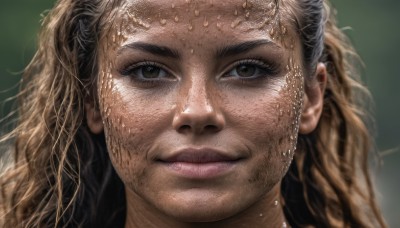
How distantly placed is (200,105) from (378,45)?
17.7 m

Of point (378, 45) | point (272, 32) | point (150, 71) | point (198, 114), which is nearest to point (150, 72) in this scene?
point (150, 71)

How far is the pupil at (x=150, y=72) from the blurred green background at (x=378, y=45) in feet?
48.3

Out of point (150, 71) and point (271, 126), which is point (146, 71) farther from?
point (271, 126)

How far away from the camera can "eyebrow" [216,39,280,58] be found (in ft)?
14.1

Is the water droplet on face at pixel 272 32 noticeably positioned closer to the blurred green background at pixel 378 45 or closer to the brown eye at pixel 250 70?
the brown eye at pixel 250 70

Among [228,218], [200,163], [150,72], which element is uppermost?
[150,72]

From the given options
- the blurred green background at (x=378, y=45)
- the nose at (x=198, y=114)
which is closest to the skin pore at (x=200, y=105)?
the nose at (x=198, y=114)

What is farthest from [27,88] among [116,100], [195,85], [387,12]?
[387,12]

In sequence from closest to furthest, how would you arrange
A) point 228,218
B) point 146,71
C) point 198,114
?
point 198,114
point 146,71
point 228,218

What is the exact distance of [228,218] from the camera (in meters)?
4.50

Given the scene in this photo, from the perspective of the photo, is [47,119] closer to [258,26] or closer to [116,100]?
[116,100]

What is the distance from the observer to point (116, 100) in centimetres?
445

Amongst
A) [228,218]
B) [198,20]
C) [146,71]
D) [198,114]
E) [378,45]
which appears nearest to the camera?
[198,114]

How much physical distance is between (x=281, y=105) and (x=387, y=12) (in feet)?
60.0
